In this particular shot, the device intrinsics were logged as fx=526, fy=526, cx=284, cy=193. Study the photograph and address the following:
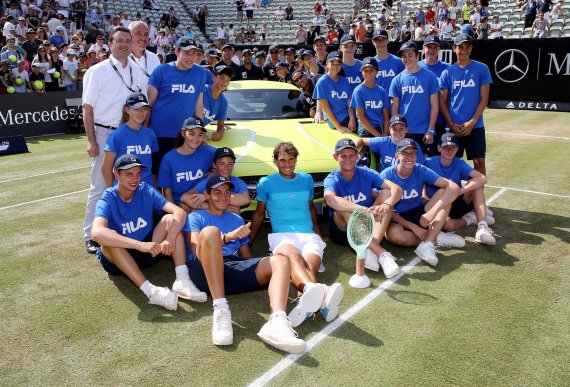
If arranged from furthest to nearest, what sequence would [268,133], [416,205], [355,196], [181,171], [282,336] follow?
1. [268,133]
2. [416,205]
3. [355,196]
4. [181,171]
5. [282,336]

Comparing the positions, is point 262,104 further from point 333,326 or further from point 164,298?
point 333,326

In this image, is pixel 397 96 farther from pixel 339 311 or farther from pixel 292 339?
pixel 292 339

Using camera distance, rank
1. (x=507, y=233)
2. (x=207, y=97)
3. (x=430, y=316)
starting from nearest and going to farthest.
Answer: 1. (x=430, y=316)
2. (x=507, y=233)
3. (x=207, y=97)

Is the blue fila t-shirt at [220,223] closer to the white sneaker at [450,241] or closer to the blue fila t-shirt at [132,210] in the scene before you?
the blue fila t-shirt at [132,210]

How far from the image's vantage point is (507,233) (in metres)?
6.07

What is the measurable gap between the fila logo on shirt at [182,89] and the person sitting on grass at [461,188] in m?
2.83

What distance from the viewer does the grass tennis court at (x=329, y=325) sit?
134 inches

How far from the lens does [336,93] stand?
6812mm

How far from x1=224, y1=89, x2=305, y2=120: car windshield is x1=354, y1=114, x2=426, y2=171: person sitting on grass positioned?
1463 mm

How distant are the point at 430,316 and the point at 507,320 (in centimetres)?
58

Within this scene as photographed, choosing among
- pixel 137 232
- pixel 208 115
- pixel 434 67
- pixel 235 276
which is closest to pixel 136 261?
pixel 137 232

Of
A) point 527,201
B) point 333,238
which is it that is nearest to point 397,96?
point 333,238

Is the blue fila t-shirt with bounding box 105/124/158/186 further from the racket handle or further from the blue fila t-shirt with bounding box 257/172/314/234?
the racket handle

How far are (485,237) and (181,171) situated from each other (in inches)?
128
